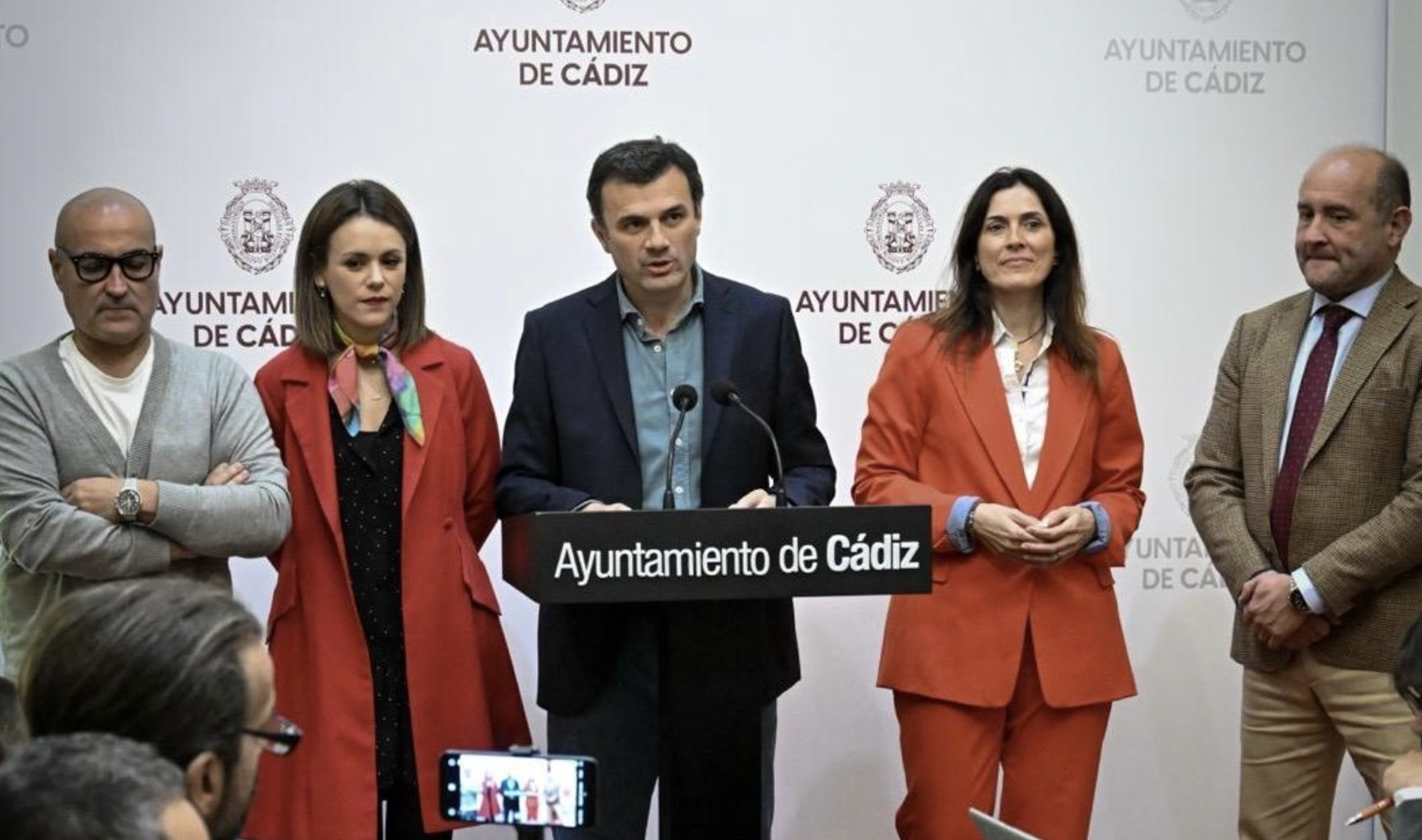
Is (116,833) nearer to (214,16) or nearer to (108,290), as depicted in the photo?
(108,290)

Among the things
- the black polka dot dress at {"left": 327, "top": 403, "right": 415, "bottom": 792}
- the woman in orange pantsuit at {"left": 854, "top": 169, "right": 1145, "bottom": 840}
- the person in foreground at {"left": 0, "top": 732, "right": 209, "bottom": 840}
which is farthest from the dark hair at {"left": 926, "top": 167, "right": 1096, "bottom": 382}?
the person in foreground at {"left": 0, "top": 732, "right": 209, "bottom": 840}

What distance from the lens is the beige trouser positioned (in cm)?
374

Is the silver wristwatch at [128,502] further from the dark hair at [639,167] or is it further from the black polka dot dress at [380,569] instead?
the dark hair at [639,167]

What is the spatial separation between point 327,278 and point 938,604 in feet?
4.61

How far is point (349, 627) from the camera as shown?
3410 millimetres

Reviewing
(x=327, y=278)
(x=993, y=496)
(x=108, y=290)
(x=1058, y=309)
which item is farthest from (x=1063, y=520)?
(x=108, y=290)

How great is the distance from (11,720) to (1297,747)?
2.75 meters

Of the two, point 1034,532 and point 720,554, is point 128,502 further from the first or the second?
point 1034,532

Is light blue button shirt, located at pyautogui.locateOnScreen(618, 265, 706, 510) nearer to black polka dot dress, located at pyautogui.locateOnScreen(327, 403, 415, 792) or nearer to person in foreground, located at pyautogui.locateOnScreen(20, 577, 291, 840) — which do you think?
black polka dot dress, located at pyautogui.locateOnScreen(327, 403, 415, 792)

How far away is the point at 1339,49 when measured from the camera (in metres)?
5.02

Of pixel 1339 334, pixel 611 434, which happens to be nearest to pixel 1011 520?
pixel 611 434

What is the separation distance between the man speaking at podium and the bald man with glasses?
0.53 m

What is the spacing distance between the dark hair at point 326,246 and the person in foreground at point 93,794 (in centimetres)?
206

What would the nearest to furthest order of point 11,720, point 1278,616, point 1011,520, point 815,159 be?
point 11,720 < point 1011,520 < point 1278,616 < point 815,159
